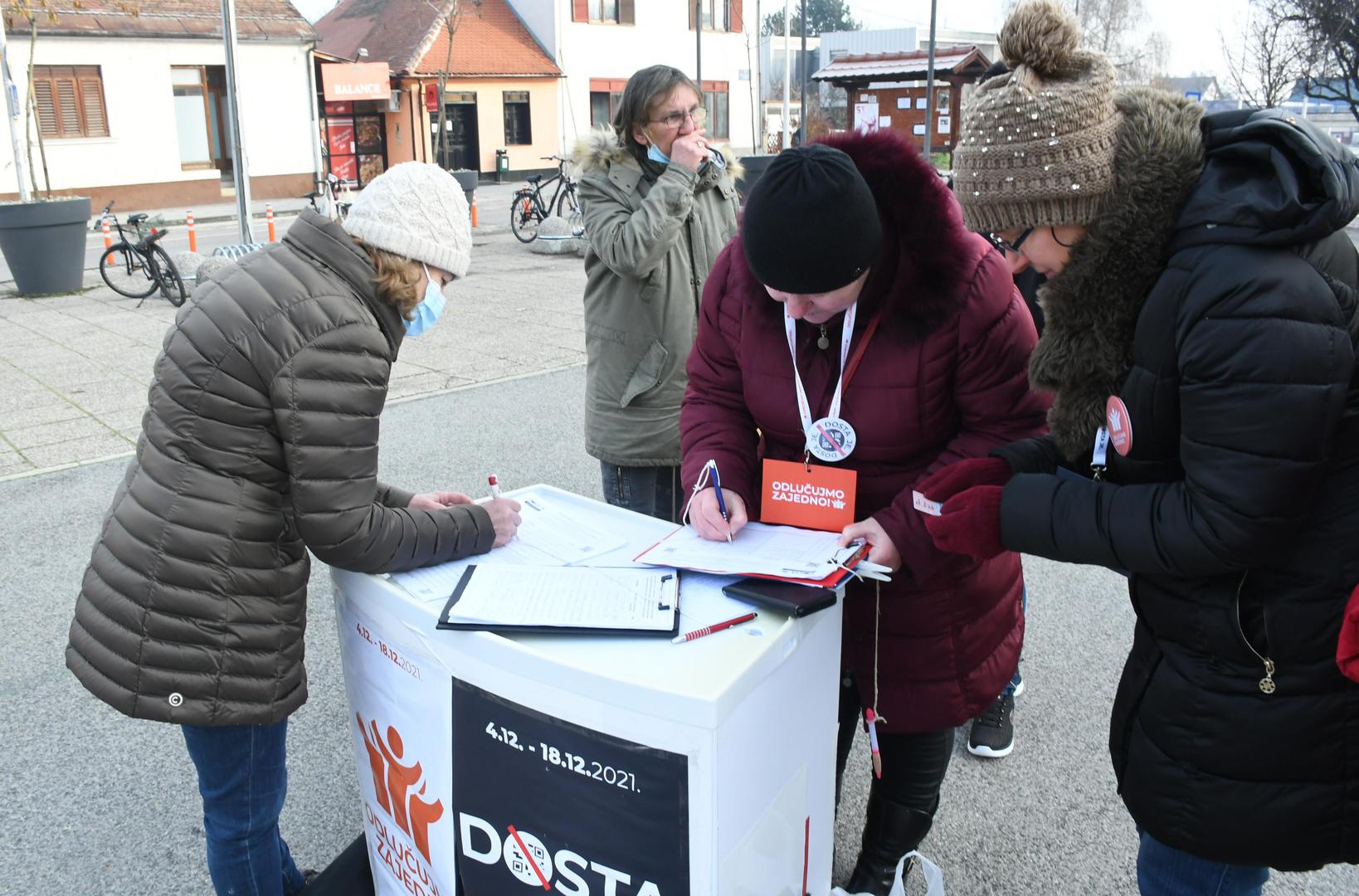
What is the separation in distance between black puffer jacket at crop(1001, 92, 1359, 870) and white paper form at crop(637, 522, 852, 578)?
0.35 m

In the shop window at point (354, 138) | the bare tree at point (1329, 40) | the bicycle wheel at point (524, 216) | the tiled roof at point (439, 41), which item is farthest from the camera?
the tiled roof at point (439, 41)

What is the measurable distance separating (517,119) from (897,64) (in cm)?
1369

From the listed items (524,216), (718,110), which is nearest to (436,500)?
(524,216)

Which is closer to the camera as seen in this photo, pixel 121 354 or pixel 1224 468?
pixel 1224 468

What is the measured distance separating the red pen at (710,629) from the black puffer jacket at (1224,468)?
1.45ft

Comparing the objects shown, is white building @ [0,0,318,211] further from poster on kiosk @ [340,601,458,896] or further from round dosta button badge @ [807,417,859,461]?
round dosta button badge @ [807,417,859,461]

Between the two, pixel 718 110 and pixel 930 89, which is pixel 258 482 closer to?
pixel 930 89

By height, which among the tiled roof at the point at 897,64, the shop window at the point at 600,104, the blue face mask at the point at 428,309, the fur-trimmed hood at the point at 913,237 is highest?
the shop window at the point at 600,104

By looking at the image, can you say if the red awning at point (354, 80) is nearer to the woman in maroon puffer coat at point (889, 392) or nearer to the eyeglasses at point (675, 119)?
the eyeglasses at point (675, 119)

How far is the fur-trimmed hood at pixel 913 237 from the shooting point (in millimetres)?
1874

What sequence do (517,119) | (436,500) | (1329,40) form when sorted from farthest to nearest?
(517,119) < (1329,40) < (436,500)

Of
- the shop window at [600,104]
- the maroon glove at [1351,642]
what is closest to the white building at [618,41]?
the shop window at [600,104]

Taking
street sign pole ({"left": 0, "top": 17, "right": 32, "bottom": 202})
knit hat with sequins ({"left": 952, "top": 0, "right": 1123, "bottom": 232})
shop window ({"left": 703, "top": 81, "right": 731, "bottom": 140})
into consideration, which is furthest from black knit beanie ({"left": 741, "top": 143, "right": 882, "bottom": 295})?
shop window ({"left": 703, "top": 81, "right": 731, "bottom": 140})

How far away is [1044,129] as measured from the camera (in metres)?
1.47
